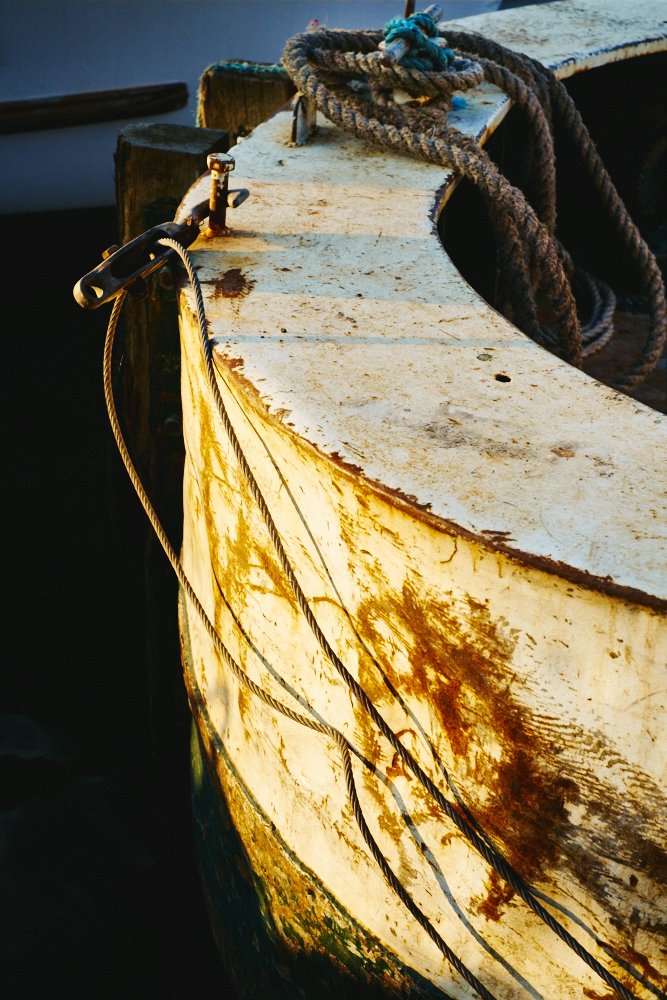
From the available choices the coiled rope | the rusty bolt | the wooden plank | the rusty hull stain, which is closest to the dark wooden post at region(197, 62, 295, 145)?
the rusty bolt

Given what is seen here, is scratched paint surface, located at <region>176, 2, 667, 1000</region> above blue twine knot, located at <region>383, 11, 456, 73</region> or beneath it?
beneath

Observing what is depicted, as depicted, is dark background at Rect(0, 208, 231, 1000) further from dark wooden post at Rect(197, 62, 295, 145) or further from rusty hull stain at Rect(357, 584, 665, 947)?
rusty hull stain at Rect(357, 584, 665, 947)

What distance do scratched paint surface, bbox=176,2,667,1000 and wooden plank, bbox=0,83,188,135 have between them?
12.8 ft

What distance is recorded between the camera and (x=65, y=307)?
4.50 meters

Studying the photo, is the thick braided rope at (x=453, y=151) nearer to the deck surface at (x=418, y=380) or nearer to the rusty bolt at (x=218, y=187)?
the deck surface at (x=418, y=380)

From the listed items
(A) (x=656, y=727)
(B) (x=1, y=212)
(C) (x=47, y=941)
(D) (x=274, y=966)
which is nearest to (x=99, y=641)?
(C) (x=47, y=941)

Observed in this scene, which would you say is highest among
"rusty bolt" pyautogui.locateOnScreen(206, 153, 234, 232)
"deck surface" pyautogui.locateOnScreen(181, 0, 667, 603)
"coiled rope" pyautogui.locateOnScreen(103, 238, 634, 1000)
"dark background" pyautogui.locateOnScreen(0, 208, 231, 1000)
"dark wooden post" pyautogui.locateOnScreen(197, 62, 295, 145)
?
"dark wooden post" pyautogui.locateOnScreen(197, 62, 295, 145)

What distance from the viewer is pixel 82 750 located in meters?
2.62

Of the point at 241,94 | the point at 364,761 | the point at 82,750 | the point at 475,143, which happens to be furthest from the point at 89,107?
the point at 364,761

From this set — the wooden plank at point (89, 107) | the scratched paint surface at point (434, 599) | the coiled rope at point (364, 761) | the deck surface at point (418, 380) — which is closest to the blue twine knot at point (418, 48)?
the deck surface at point (418, 380)

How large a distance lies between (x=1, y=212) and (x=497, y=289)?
3449 mm

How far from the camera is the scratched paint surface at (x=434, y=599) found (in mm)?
997

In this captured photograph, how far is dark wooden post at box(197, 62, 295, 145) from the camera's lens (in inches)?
108

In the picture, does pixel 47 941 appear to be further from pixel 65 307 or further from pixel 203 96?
pixel 65 307
